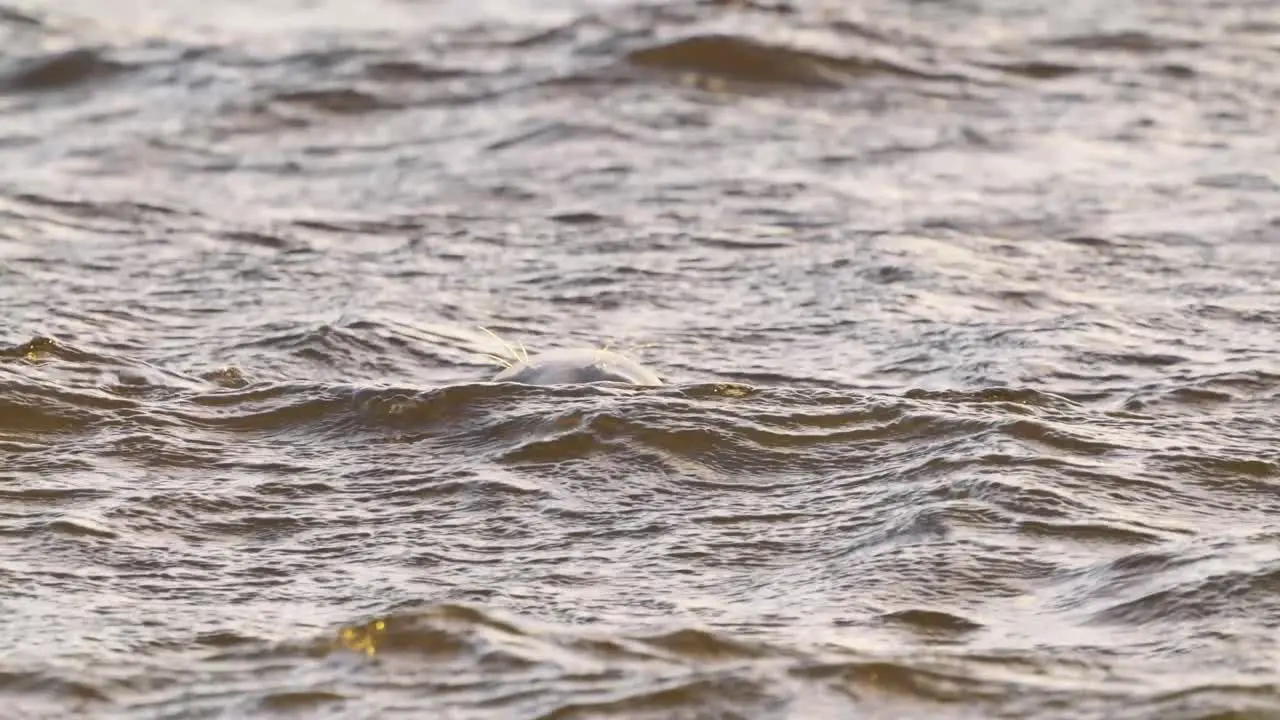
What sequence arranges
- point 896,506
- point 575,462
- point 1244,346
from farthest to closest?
point 1244,346 < point 575,462 < point 896,506

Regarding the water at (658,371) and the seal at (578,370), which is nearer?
the water at (658,371)

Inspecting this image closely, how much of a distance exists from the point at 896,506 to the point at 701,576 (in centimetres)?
56

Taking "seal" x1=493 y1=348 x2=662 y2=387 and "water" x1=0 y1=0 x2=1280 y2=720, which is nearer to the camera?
"water" x1=0 y1=0 x2=1280 y2=720

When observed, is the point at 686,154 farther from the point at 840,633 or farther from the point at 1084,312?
the point at 840,633

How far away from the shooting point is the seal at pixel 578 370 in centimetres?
536

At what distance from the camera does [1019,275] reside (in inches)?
266

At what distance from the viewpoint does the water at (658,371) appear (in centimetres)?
366

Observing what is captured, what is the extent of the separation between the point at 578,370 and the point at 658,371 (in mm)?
422

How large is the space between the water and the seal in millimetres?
104

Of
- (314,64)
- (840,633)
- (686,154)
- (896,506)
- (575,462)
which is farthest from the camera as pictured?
(314,64)

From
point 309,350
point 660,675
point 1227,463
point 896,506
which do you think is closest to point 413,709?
point 660,675

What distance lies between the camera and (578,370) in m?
5.38

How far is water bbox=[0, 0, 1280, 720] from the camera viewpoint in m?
3.66

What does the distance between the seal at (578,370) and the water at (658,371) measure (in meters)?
→ 0.10
